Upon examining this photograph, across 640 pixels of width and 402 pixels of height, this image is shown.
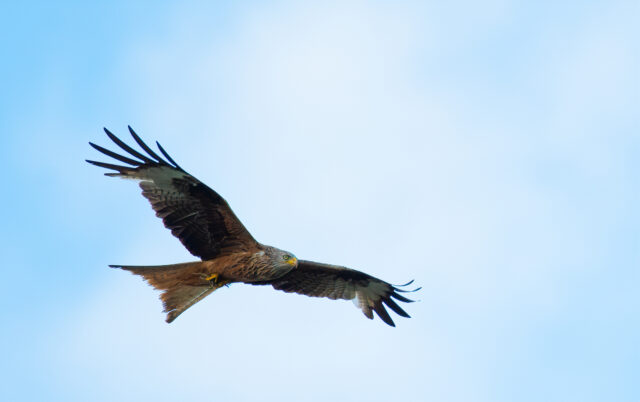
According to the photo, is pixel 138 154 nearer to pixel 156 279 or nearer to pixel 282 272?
pixel 156 279

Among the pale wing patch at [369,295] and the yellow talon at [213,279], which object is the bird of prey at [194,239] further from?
the pale wing patch at [369,295]

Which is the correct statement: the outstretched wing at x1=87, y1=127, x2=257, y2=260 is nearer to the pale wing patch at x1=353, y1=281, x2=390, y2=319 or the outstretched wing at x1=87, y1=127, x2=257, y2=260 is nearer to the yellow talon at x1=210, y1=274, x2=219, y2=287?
the yellow talon at x1=210, y1=274, x2=219, y2=287

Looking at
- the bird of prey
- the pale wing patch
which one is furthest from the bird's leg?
the pale wing patch

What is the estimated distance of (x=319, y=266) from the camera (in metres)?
13.9

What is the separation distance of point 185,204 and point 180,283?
3.47 ft

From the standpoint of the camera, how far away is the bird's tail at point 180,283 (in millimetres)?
12461

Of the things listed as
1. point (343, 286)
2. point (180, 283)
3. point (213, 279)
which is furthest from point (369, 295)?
point (180, 283)

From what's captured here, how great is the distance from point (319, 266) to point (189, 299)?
2182 mm

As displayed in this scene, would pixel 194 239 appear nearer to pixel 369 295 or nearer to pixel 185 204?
pixel 185 204

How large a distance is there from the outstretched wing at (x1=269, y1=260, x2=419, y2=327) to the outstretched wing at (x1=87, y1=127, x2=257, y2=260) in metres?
1.45

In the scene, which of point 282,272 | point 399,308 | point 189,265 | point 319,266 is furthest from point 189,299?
point 399,308

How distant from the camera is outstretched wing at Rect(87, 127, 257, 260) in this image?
Result: 12281 millimetres

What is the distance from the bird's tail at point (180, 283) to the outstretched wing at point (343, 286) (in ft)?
4.62

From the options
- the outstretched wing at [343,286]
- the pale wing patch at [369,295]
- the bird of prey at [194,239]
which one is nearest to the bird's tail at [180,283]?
the bird of prey at [194,239]
